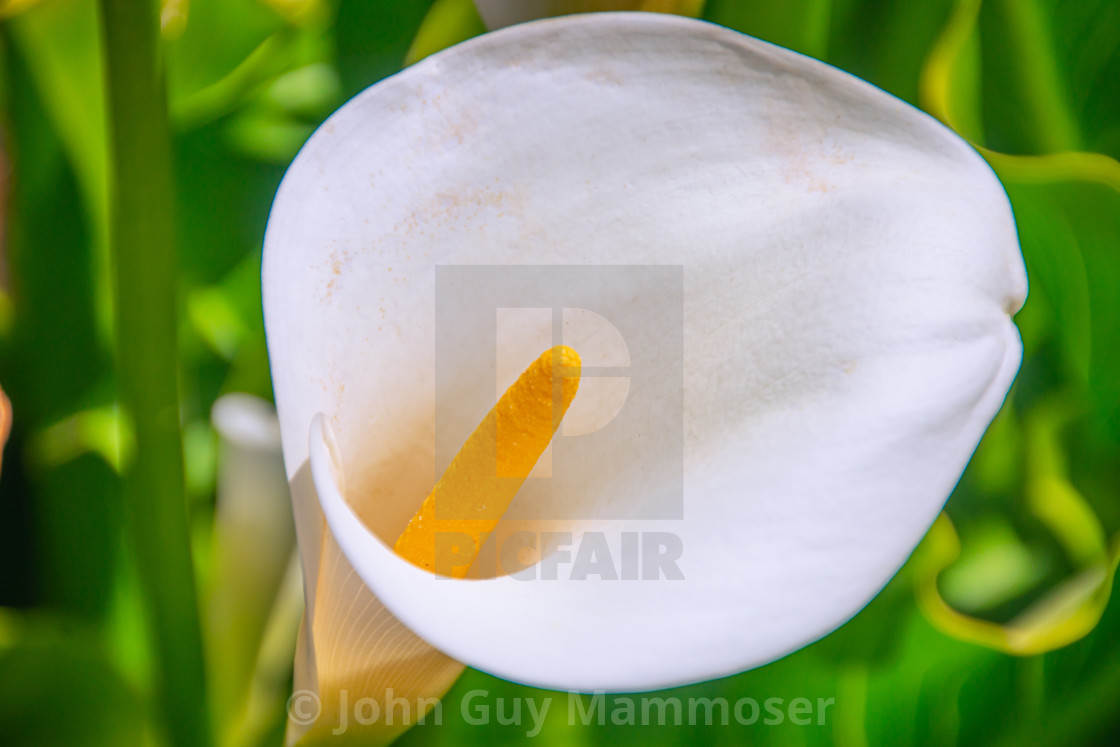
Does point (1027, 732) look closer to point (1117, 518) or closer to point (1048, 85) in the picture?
point (1117, 518)

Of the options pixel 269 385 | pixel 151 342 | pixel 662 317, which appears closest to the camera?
pixel 151 342
